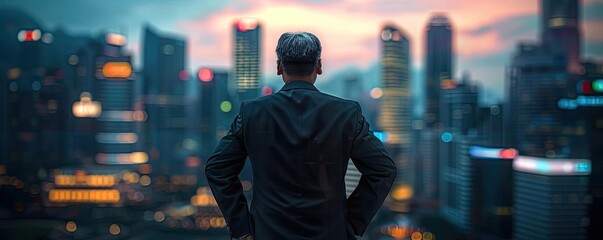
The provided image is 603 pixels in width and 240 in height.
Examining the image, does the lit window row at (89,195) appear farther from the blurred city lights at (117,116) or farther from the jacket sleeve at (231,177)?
the jacket sleeve at (231,177)

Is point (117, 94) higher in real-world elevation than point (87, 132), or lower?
higher

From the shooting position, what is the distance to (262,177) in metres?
0.72

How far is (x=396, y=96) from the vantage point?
340 inches

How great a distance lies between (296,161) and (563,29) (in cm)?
633

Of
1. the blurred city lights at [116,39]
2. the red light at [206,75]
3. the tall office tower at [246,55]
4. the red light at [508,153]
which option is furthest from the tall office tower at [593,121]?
the blurred city lights at [116,39]

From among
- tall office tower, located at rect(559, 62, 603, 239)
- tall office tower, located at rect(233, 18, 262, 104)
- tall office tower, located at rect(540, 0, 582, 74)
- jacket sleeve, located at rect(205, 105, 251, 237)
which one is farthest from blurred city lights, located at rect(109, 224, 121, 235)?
jacket sleeve, located at rect(205, 105, 251, 237)

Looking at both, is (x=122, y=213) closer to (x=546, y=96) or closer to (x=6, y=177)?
(x=6, y=177)

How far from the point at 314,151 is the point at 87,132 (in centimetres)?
881

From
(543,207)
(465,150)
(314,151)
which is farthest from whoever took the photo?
(465,150)

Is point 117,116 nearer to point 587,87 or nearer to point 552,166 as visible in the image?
point 552,166

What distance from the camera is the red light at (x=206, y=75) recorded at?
8.41 m

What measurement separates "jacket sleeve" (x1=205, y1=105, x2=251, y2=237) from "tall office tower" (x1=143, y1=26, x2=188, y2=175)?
8.26 metres

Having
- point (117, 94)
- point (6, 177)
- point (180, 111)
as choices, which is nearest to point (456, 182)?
point (180, 111)

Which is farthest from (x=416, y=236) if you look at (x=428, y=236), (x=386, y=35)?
(x=386, y=35)
